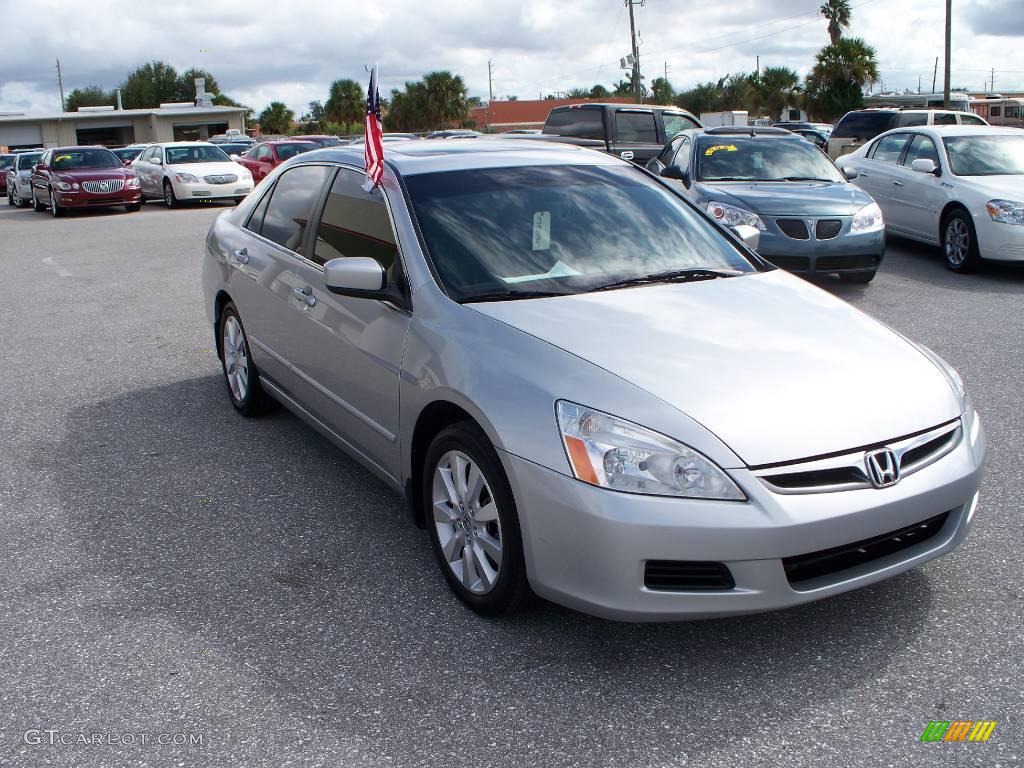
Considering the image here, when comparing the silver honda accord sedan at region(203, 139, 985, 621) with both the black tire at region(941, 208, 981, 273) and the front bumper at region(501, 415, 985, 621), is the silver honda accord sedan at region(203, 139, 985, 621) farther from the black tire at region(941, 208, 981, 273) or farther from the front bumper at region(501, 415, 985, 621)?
the black tire at region(941, 208, 981, 273)

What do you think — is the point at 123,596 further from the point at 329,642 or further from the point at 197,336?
the point at 197,336

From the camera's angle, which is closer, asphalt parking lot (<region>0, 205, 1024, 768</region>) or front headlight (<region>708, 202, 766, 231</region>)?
asphalt parking lot (<region>0, 205, 1024, 768</region>)

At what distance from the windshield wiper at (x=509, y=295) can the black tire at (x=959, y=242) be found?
7977 mm

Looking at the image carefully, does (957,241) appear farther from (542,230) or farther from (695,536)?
(695,536)

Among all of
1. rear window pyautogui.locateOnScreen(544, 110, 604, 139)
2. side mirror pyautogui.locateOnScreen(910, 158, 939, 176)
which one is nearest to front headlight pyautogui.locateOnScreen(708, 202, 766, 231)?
side mirror pyautogui.locateOnScreen(910, 158, 939, 176)

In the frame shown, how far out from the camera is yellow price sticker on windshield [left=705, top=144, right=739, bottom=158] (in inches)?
434

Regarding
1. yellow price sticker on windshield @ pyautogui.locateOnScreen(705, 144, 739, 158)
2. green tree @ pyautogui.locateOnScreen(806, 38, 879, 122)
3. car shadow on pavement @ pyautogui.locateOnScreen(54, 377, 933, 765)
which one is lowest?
car shadow on pavement @ pyautogui.locateOnScreen(54, 377, 933, 765)

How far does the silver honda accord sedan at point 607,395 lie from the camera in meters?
2.96

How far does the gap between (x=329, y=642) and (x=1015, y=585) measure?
242 centimetres

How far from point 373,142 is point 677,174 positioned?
6754mm

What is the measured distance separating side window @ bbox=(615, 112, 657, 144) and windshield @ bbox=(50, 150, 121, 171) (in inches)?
471

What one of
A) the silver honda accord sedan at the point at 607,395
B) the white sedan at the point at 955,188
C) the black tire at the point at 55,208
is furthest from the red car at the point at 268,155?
the silver honda accord sedan at the point at 607,395

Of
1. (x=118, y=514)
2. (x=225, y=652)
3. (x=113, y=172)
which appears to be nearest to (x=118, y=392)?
(x=118, y=514)

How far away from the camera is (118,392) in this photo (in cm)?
679
